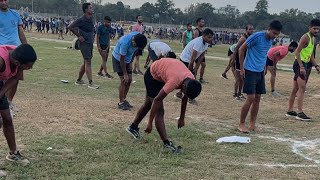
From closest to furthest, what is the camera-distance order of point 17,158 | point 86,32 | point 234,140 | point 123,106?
1. point 17,158
2. point 234,140
3. point 123,106
4. point 86,32

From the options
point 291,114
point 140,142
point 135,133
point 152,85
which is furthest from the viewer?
point 291,114

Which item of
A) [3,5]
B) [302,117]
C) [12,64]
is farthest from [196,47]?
[12,64]

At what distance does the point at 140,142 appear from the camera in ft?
20.9

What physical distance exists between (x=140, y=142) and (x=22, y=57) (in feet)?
8.05

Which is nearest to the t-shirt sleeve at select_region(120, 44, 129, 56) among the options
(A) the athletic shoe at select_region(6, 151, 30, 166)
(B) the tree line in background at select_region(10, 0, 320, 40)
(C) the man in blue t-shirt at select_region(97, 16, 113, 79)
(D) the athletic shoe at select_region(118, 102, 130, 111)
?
(D) the athletic shoe at select_region(118, 102, 130, 111)

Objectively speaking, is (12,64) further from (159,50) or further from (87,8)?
(87,8)

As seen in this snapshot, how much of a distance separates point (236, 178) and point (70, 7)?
106 meters

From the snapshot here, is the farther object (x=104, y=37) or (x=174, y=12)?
(x=174, y=12)

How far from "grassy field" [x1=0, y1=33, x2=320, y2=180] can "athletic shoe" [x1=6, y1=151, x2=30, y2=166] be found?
7 cm

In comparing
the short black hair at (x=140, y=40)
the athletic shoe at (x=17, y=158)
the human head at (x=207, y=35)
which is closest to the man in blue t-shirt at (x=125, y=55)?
the short black hair at (x=140, y=40)

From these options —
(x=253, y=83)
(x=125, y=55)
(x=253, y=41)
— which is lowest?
(x=253, y=83)

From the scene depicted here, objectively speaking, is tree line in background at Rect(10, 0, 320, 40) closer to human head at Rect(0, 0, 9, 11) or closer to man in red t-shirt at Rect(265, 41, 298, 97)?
man in red t-shirt at Rect(265, 41, 298, 97)

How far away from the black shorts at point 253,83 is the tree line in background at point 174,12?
82759 millimetres

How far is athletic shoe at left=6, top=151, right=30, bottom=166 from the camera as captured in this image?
508cm
